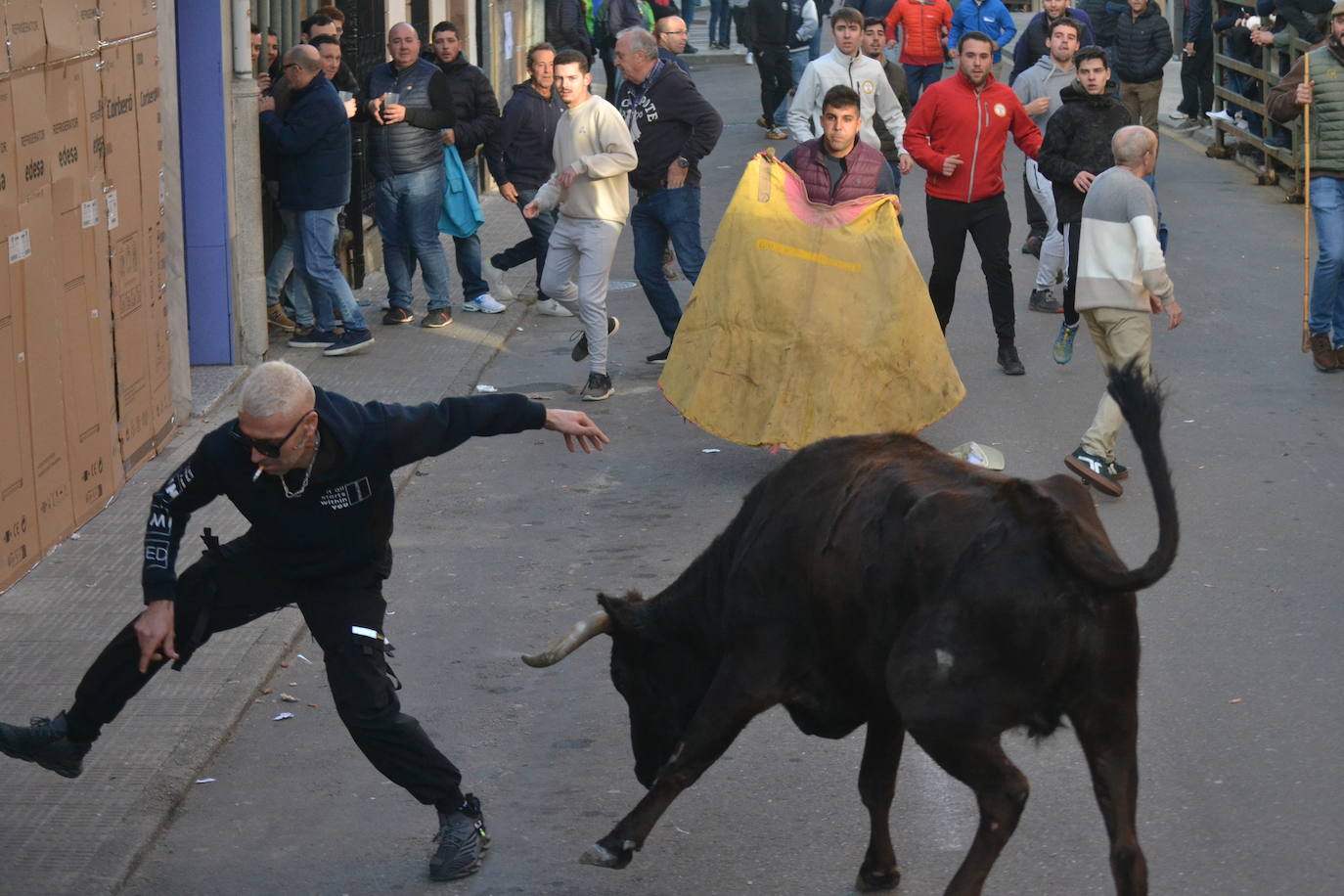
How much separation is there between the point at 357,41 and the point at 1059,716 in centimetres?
1236

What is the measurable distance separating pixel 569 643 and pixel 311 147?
291 inches

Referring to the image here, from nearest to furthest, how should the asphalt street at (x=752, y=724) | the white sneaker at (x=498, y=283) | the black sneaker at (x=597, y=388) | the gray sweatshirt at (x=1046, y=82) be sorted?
the asphalt street at (x=752, y=724), the black sneaker at (x=597, y=388), the gray sweatshirt at (x=1046, y=82), the white sneaker at (x=498, y=283)

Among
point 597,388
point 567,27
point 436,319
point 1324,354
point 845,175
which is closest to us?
point 845,175

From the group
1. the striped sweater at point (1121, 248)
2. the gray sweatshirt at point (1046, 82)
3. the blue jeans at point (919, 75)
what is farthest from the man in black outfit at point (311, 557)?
the blue jeans at point (919, 75)

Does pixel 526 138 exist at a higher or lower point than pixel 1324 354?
higher

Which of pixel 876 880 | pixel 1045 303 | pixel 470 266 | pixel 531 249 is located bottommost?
pixel 876 880

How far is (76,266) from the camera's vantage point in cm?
880

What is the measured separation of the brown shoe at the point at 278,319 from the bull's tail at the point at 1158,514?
935cm

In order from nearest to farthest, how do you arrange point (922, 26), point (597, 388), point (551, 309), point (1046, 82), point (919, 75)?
point (597, 388) < point (1046, 82) < point (551, 309) < point (922, 26) < point (919, 75)

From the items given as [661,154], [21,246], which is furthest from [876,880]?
[661,154]

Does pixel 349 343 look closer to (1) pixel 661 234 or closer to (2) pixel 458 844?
(1) pixel 661 234

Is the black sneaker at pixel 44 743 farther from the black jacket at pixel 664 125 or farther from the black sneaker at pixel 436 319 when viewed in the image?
the black sneaker at pixel 436 319

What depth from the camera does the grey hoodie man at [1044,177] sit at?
43.9 feet

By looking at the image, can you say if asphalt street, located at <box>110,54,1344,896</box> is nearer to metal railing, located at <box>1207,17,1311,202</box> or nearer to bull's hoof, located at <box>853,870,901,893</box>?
bull's hoof, located at <box>853,870,901,893</box>
